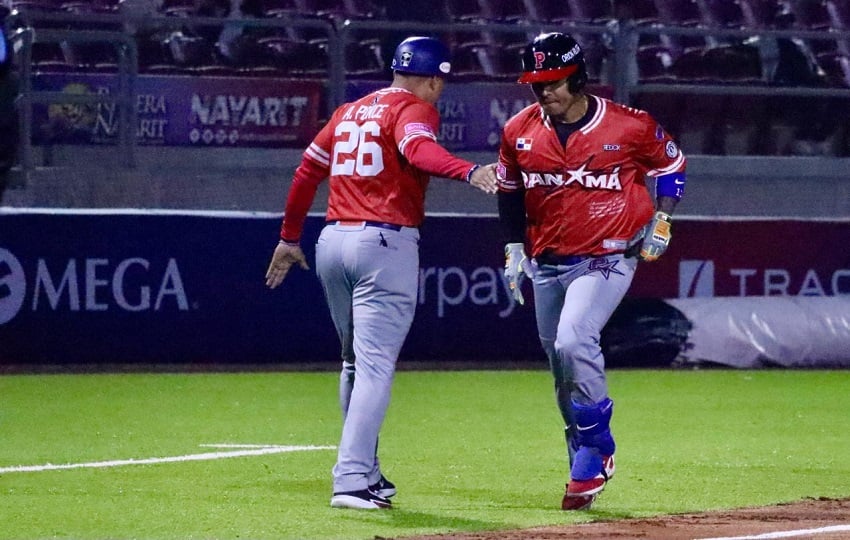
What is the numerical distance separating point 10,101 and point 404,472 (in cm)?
738

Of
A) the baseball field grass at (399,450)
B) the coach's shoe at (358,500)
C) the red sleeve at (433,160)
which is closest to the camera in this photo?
the red sleeve at (433,160)

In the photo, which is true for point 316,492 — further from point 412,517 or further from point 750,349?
point 750,349

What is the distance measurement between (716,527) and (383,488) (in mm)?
1462

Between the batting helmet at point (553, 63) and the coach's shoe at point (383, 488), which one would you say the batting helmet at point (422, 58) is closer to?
the batting helmet at point (553, 63)

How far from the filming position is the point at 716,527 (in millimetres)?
6164

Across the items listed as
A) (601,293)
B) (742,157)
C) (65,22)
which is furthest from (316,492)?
(742,157)

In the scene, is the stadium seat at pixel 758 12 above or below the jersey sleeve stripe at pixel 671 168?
below

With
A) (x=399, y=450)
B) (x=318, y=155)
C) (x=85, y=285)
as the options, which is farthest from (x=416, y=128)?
(x=85, y=285)

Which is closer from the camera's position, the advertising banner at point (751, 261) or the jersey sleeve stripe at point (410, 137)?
the jersey sleeve stripe at point (410, 137)

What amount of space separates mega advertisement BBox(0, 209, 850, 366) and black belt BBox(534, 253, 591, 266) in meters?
6.64

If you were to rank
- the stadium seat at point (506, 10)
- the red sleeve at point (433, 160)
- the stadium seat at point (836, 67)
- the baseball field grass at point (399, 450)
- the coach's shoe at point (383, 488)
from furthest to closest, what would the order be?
1. the stadium seat at point (506, 10)
2. the stadium seat at point (836, 67)
3. the coach's shoe at point (383, 488)
4. the baseball field grass at point (399, 450)
5. the red sleeve at point (433, 160)

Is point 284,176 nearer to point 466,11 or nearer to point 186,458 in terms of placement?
point 466,11

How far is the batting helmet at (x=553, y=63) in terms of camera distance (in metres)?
6.79

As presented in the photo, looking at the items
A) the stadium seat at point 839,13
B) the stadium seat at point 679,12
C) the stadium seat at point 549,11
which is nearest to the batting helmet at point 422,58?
the stadium seat at point 549,11
